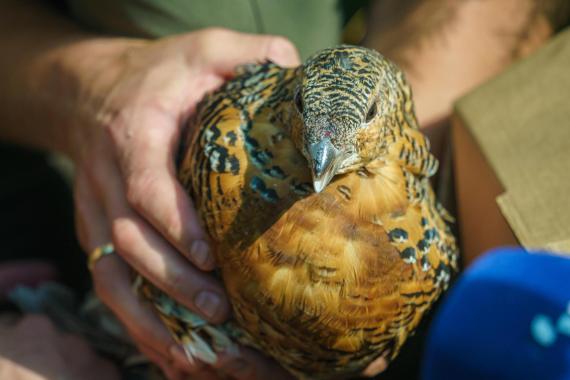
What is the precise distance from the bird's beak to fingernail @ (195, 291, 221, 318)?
0.44m

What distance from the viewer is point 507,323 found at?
0.91 meters

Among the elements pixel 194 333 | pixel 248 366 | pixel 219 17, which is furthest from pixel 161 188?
pixel 219 17

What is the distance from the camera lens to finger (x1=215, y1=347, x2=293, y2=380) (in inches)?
69.0

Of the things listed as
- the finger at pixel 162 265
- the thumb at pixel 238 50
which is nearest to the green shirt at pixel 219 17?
the thumb at pixel 238 50

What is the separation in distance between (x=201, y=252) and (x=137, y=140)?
16.4 inches

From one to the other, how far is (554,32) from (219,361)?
1.44 metres

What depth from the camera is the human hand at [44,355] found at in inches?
83.9

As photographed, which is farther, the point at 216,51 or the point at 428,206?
the point at 216,51

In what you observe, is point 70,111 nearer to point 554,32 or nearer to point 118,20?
point 118,20

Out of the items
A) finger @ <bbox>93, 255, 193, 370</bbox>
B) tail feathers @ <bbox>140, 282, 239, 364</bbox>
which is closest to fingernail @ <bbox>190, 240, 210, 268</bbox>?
tail feathers @ <bbox>140, 282, 239, 364</bbox>

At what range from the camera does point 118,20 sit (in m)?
2.43

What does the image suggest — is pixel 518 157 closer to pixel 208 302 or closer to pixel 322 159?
pixel 322 159

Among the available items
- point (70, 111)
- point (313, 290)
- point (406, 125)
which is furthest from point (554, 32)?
point (70, 111)

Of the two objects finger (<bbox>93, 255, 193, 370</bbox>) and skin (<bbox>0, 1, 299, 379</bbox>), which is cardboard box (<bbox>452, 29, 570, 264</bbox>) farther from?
finger (<bbox>93, 255, 193, 370</bbox>)
